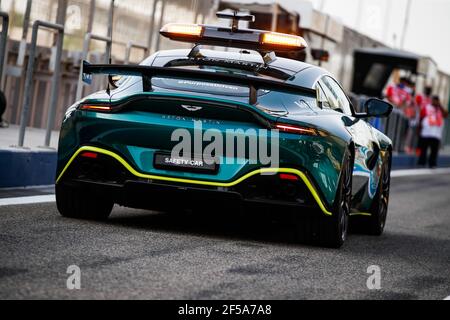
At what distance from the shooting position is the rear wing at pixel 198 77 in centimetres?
814

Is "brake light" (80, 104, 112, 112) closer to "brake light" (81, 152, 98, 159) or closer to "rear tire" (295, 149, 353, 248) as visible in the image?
"brake light" (81, 152, 98, 159)

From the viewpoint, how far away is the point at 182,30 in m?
9.69

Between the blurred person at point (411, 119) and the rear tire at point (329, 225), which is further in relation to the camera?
the blurred person at point (411, 119)

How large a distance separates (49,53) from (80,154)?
9110mm

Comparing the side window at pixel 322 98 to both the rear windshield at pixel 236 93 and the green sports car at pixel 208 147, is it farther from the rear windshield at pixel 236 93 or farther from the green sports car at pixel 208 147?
the rear windshield at pixel 236 93

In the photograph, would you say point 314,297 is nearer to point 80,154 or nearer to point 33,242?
point 33,242

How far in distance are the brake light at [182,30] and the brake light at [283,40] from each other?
53cm

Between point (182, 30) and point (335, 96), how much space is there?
1.32 metres

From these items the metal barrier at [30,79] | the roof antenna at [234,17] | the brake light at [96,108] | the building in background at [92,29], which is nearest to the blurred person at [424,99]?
the building in background at [92,29]

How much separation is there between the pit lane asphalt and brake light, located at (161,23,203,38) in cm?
148

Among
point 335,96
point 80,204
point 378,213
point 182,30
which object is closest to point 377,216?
point 378,213

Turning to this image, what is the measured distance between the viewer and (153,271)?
6.48 metres

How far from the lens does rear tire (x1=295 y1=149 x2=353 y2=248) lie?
27.5 feet

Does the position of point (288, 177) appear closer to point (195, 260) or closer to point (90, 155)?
point (195, 260)
